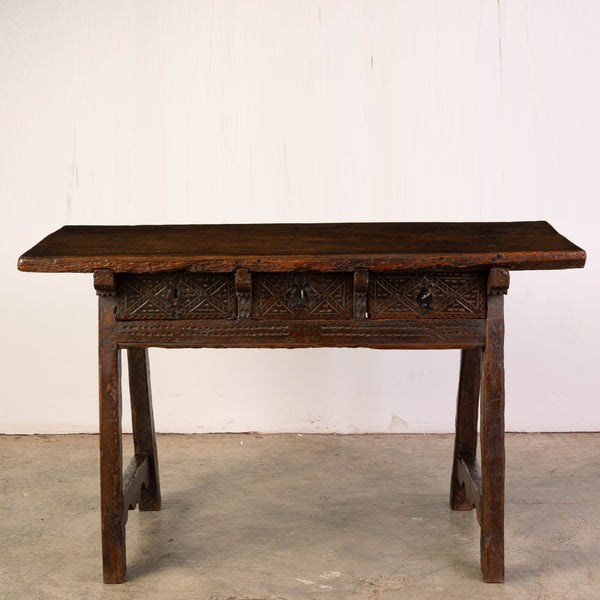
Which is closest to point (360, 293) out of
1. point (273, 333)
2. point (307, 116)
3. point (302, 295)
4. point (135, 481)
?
point (302, 295)

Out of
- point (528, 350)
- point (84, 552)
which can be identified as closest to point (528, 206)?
point (528, 350)

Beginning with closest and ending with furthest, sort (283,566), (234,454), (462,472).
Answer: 1. (283,566)
2. (462,472)
3. (234,454)

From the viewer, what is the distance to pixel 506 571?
10.7ft

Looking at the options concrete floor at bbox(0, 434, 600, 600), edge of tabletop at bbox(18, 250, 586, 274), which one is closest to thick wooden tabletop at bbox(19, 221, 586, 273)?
edge of tabletop at bbox(18, 250, 586, 274)

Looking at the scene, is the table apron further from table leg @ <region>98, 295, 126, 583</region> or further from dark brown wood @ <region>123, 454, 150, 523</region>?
dark brown wood @ <region>123, 454, 150, 523</region>

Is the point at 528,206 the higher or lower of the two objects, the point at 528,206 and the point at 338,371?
the higher

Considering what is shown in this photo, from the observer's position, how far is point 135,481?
11.9 feet

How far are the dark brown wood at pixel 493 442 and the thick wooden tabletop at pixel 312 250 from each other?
7.9 inches

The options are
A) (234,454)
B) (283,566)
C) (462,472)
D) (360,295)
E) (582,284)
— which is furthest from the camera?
(582,284)

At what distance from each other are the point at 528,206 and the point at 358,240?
2.27 meters

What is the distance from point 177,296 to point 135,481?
1014 mm

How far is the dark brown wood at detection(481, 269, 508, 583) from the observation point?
310cm

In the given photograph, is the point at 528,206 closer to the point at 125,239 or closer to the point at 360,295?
the point at 360,295

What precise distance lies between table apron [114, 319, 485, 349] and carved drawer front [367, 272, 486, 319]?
36 mm
